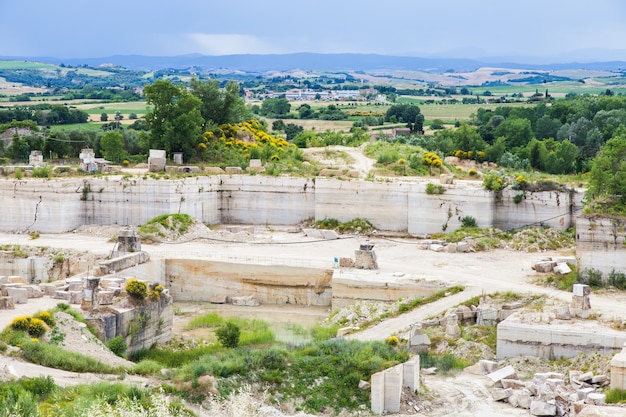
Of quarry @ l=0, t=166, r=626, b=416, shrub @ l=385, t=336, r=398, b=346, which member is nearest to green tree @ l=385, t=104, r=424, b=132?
quarry @ l=0, t=166, r=626, b=416

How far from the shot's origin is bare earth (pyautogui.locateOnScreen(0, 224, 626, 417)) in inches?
1373

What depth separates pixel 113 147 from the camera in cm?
7194

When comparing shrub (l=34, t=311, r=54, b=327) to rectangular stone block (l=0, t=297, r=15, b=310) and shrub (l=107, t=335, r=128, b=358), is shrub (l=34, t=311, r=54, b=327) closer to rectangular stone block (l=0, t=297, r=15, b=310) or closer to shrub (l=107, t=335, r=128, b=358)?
shrub (l=107, t=335, r=128, b=358)

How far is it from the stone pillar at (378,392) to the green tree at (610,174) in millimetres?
19259

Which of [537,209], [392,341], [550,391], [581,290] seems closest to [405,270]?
[581,290]

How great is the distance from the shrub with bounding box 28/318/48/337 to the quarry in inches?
59.9

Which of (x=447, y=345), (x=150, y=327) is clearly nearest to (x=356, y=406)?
(x=447, y=345)

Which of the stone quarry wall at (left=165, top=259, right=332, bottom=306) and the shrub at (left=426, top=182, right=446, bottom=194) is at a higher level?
the shrub at (left=426, top=182, right=446, bottom=194)

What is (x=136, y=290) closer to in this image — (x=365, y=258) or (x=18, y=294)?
(x=18, y=294)

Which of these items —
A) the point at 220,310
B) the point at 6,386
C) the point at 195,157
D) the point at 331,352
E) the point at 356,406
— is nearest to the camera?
the point at 6,386

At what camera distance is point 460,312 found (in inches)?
1729

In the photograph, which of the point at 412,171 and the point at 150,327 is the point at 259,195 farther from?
the point at 150,327

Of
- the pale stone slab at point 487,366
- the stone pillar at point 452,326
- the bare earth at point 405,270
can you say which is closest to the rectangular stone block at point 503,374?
the bare earth at point 405,270

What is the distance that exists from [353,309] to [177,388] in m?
15.1
